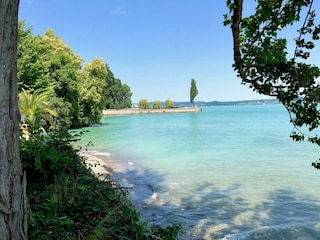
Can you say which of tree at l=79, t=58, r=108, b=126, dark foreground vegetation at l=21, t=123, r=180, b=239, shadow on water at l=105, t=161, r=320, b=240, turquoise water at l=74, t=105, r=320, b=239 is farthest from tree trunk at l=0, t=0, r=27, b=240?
tree at l=79, t=58, r=108, b=126

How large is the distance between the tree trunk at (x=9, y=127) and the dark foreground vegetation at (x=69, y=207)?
59 centimetres

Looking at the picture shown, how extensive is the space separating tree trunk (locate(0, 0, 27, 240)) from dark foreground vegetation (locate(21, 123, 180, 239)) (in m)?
0.59

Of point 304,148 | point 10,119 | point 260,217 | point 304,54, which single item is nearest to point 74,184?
point 10,119

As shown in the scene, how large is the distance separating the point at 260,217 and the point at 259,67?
5.38 meters

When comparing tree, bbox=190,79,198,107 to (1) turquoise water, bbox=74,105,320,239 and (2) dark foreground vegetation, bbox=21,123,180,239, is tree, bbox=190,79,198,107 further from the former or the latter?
(2) dark foreground vegetation, bbox=21,123,180,239

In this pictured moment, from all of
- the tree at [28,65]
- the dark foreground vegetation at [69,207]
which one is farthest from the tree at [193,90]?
the dark foreground vegetation at [69,207]

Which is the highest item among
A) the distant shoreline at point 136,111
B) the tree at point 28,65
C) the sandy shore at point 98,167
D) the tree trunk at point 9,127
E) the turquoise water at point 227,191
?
the tree at point 28,65

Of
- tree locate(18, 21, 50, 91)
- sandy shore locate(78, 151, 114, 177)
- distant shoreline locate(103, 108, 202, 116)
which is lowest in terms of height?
sandy shore locate(78, 151, 114, 177)

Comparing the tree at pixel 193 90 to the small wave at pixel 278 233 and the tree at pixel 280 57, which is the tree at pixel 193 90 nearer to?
the small wave at pixel 278 233

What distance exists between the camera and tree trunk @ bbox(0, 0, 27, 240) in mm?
1979

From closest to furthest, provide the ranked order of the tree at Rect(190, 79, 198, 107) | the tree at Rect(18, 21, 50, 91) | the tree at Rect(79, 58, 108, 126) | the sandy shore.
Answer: the sandy shore < the tree at Rect(18, 21, 50, 91) < the tree at Rect(79, 58, 108, 126) < the tree at Rect(190, 79, 198, 107)

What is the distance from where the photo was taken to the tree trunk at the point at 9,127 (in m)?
1.98

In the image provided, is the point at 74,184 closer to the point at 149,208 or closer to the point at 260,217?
the point at 149,208

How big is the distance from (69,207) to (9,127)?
1650 millimetres
